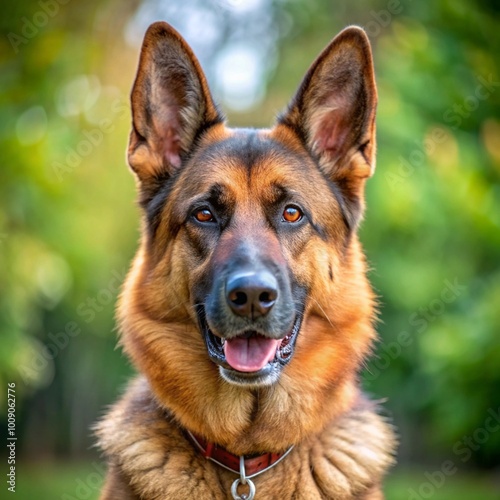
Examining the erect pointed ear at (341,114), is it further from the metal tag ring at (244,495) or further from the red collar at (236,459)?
the metal tag ring at (244,495)

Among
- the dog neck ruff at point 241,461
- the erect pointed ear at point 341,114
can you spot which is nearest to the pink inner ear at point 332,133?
the erect pointed ear at point 341,114

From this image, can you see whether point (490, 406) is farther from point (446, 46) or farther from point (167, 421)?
point (167, 421)

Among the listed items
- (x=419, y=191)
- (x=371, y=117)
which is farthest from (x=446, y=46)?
(x=371, y=117)

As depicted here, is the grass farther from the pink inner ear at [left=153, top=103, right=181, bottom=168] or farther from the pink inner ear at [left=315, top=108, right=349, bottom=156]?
the pink inner ear at [left=315, top=108, right=349, bottom=156]

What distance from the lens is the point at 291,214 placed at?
14.4 ft

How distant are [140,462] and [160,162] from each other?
1889 millimetres

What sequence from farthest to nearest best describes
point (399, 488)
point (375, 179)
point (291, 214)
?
point (375, 179) < point (399, 488) < point (291, 214)

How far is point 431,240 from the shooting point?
17.0m

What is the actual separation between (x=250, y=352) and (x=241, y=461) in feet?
1.98

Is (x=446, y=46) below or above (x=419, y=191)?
above

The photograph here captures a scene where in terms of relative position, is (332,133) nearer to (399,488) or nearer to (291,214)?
(291,214)

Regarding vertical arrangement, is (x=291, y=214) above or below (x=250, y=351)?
above

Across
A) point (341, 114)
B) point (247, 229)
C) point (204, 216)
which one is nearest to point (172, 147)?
point (204, 216)

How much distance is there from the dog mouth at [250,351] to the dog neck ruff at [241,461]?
0.47m
